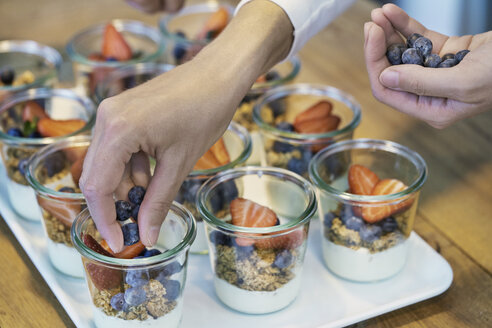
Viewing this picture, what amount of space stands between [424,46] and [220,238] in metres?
0.40

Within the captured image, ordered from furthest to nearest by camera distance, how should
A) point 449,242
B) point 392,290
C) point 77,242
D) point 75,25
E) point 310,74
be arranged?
1. point 75,25
2. point 310,74
3. point 449,242
4. point 392,290
5. point 77,242

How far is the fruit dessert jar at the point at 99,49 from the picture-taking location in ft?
5.14

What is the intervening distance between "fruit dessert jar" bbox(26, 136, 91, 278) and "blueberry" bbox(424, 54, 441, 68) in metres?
0.55

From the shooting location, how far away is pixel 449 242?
121cm

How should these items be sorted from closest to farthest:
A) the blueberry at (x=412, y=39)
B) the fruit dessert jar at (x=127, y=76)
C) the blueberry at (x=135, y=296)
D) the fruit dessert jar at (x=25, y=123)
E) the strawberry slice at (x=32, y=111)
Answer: the blueberry at (x=135, y=296), the blueberry at (x=412, y=39), the fruit dessert jar at (x=25, y=123), the strawberry slice at (x=32, y=111), the fruit dessert jar at (x=127, y=76)

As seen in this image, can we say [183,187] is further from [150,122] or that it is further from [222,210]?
[150,122]

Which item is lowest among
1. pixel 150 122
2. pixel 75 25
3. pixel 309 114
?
pixel 75 25

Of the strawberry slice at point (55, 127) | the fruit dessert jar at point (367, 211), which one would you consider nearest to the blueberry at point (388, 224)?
the fruit dessert jar at point (367, 211)

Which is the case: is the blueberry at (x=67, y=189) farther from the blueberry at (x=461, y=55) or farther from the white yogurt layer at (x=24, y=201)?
the blueberry at (x=461, y=55)

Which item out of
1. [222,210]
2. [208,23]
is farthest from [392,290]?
[208,23]

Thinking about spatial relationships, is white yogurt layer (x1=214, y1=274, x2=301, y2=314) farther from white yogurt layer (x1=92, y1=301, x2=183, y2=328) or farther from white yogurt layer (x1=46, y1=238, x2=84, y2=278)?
white yogurt layer (x1=46, y1=238, x2=84, y2=278)

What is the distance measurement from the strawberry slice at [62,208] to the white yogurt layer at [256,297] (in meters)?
0.24

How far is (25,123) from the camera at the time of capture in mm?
1310

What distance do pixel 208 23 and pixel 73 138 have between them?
23.7 inches
